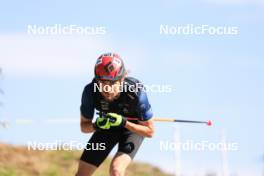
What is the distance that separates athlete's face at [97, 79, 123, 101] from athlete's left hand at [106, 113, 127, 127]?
10.2 inches

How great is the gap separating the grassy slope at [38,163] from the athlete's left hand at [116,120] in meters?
9.48

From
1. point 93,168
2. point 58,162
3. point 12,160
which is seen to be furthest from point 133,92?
point 58,162

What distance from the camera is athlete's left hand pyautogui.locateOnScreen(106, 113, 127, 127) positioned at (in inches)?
511

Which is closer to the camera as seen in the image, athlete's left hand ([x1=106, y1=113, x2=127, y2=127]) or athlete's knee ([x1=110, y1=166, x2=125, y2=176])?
athlete's knee ([x1=110, y1=166, x2=125, y2=176])

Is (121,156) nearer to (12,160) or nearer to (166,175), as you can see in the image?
(12,160)

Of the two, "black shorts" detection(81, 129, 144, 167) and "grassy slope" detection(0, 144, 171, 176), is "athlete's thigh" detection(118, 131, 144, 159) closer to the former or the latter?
"black shorts" detection(81, 129, 144, 167)

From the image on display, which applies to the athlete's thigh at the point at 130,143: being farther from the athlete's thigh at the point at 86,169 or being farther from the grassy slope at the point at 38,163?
the grassy slope at the point at 38,163

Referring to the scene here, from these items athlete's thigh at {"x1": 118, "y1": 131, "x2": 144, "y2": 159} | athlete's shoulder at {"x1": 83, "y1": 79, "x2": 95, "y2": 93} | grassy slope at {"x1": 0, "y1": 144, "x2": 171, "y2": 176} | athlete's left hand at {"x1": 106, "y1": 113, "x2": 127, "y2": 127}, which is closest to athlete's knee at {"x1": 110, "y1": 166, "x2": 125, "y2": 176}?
athlete's thigh at {"x1": 118, "y1": 131, "x2": 144, "y2": 159}

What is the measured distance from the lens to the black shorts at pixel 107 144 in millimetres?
13336

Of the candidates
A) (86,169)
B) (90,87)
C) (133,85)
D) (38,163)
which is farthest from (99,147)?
(38,163)

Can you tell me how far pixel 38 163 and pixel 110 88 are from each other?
13.2 metres

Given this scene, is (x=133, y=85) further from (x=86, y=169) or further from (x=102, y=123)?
(x=86, y=169)

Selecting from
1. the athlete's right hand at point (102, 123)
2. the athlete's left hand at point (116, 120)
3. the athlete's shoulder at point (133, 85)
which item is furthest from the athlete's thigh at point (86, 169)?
the athlete's shoulder at point (133, 85)

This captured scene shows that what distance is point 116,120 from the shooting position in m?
13.0
